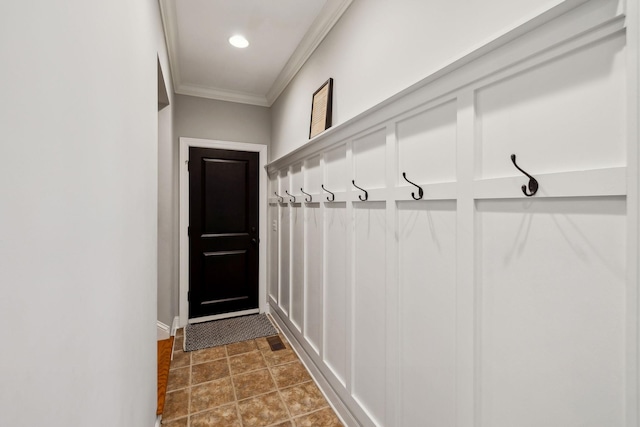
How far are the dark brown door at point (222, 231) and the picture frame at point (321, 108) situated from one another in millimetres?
1474

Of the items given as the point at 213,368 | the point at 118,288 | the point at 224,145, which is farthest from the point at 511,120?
the point at 224,145

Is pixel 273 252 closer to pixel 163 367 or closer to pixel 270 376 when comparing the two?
pixel 270 376

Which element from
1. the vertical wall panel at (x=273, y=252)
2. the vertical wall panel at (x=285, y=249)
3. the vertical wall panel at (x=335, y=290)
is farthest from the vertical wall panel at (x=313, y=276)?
the vertical wall panel at (x=273, y=252)

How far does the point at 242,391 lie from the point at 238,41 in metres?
2.68

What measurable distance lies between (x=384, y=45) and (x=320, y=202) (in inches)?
42.4

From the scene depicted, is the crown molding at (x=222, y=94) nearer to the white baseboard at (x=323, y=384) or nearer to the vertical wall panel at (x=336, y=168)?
the vertical wall panel at (x=336, y=168)

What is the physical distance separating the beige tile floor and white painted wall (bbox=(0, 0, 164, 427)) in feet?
3.17

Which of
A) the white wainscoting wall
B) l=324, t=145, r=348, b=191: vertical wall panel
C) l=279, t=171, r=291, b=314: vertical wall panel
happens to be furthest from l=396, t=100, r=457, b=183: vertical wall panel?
l=279, t=171, r=291, b=314: vertical wall panel

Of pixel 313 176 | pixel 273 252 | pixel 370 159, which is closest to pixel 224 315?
pixel 273 252

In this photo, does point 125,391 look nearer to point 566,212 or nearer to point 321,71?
point 566,212

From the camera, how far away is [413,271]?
127 cm

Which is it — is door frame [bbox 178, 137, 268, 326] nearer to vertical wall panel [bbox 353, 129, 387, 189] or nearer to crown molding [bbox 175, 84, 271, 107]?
crown molding [bbox 175, 84, 271, 107]

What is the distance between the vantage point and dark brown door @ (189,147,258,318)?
3.24 meters

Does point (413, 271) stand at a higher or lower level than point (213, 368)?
higher
